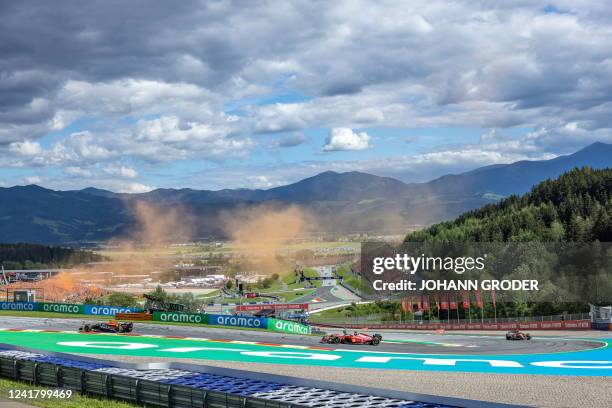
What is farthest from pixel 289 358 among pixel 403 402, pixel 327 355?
pixel 403 402

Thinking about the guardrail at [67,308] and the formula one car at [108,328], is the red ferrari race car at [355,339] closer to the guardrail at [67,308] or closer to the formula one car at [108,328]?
the formula one car at [108,328]

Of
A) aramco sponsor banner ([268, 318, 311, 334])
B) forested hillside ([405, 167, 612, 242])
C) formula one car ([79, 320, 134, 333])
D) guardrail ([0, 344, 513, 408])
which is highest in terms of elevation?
forested hillside ([405, 167, 612, 242])

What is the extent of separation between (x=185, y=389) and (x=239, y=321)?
4399 cm

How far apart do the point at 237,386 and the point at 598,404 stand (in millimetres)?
13173

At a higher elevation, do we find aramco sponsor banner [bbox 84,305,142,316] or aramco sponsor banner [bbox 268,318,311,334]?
aramco sponsor banner [bbox 84,305,142,316]

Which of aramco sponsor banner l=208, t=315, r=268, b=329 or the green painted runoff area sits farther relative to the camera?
aramco sponsor banner l=208, t=315, r=268, b=329

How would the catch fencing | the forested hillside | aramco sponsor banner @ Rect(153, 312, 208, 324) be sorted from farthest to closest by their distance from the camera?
the forested hillside
aramco sponsor banner @ Rect(153, 312, 208, 324)
the catch fencing

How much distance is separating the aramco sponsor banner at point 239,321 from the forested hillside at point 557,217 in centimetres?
9235

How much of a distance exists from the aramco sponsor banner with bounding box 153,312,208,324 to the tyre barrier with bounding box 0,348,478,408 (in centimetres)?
3752

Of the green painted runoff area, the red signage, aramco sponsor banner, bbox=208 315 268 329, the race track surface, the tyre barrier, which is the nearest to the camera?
the tyre barrier

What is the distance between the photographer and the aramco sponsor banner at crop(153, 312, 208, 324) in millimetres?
64812

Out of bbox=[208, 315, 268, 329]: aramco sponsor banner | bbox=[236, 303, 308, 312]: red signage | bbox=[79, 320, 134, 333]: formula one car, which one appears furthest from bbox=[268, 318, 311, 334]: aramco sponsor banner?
bbox=[236, 303, 308, 312]: red signage

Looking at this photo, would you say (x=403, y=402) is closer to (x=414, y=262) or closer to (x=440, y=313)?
(x=440, y=313)

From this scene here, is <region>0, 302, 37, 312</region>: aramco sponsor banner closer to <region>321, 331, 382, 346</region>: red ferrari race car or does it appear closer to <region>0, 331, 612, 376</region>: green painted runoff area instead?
<region>0, 331, 612, 376</region>: green painted runoff area
